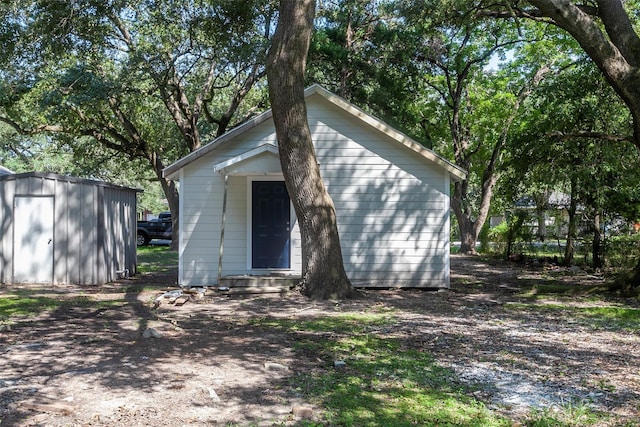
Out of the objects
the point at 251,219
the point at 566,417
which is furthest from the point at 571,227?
the point at 566,417

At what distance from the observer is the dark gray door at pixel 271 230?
1284 centimetres

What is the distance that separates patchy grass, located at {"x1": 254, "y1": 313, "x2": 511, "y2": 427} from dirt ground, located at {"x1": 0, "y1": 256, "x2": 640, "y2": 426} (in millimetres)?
175

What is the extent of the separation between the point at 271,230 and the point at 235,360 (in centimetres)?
699

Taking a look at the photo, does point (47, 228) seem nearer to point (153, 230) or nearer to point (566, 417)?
point (566, 417)

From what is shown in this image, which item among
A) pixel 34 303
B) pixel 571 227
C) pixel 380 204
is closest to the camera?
pixel 34 303

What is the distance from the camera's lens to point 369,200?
42.0 ft

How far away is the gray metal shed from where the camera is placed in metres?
12.8

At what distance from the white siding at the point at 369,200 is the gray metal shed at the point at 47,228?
106 inches

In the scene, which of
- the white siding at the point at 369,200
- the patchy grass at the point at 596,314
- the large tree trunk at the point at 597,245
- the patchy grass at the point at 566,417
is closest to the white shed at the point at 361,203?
the white siding at the point at 369,200

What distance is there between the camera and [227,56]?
55.8 feet

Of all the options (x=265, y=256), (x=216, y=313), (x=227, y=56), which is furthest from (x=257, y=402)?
(x=227, y=56)

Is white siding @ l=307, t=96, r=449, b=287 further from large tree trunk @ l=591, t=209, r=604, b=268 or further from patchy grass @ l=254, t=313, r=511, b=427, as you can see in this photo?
large tree trunk @ l=591, t=209, r=604, b=268

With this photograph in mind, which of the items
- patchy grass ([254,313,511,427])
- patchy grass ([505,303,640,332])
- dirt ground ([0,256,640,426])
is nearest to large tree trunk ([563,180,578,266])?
dirt ground ([0,256,640,426])

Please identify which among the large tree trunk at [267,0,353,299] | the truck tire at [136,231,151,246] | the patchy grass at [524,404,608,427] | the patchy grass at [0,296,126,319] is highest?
the large tree trunk at [267,0,353,299]
